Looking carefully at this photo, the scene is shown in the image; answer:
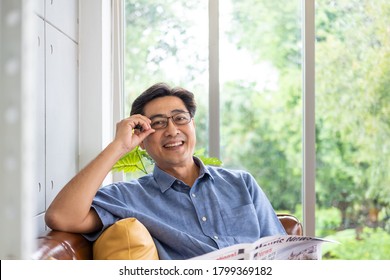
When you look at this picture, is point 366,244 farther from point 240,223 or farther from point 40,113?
point 40,113

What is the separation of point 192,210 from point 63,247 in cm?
54

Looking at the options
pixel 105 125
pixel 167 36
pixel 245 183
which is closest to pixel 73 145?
pixel 105 125

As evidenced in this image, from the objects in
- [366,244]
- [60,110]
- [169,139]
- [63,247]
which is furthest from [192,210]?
[366,244]

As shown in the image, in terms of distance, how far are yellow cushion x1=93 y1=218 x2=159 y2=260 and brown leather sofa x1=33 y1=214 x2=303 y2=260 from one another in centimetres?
6

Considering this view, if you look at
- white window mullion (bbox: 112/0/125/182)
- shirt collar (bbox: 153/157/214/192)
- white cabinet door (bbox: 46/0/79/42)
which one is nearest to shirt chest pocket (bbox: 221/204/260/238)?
shirt collar (bbox: 153/157/214/192)

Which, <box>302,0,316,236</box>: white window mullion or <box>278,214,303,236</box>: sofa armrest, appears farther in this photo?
<box>302,0,316,236</box>: white window mullion

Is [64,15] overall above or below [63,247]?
above

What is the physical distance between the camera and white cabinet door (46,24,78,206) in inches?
103

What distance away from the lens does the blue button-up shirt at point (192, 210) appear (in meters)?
2.02

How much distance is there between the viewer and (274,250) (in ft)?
5.95

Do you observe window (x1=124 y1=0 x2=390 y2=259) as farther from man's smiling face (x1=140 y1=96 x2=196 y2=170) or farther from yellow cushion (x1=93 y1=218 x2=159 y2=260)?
yellow cushion (x1=93 y1=218 x2=159 y2=260)

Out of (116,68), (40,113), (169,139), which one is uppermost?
(116,68)

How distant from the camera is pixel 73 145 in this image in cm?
313
